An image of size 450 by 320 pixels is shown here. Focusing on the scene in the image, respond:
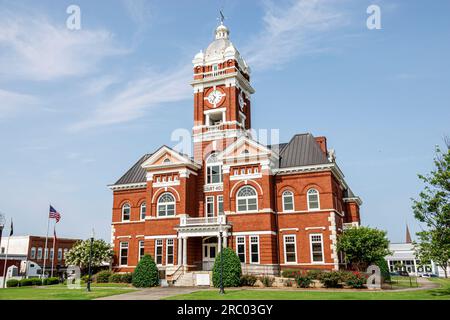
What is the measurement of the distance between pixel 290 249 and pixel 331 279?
6.95 meters

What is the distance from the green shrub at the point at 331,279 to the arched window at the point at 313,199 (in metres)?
7.63

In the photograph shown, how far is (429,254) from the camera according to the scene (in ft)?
78.7

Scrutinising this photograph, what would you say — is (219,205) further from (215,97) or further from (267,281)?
(215,97)

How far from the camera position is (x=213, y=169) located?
133 feet

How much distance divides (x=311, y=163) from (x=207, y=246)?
501 inches

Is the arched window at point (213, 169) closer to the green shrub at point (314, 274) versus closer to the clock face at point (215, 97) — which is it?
the clock face at point (215, 97)

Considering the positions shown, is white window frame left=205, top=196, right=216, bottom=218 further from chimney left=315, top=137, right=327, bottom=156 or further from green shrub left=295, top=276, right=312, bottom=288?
chimney left=315, top=137, right=327, bottom=156

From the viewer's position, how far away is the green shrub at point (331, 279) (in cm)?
2942

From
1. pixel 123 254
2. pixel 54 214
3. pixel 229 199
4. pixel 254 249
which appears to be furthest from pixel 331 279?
pixel 54 214

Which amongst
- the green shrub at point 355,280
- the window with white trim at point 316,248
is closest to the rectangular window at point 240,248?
the window with white trim at point 316,248

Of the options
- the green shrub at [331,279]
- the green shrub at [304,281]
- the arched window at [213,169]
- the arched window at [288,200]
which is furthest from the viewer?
the arched window at [213,169]

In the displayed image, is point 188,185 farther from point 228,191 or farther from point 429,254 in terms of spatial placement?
point 429,254
